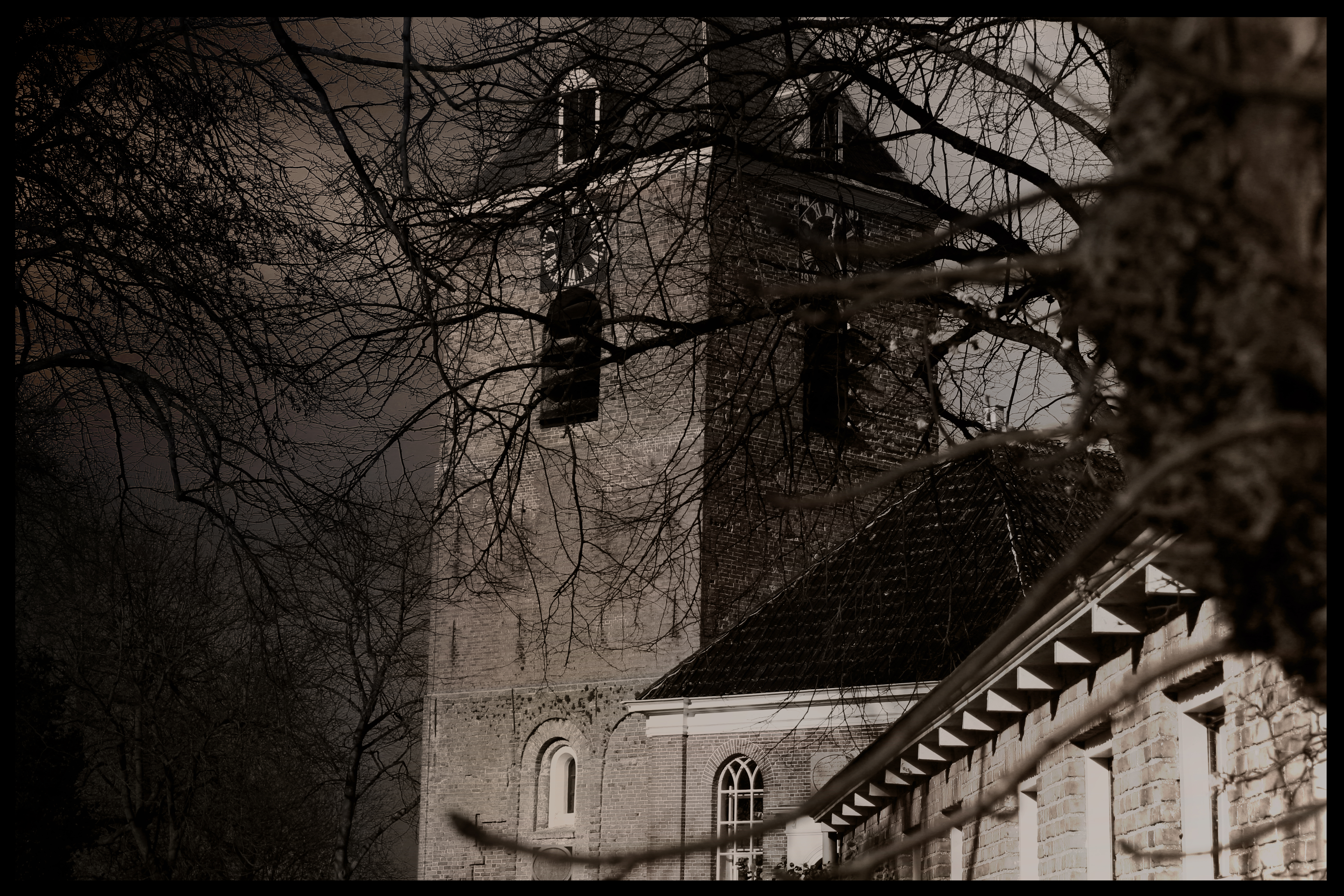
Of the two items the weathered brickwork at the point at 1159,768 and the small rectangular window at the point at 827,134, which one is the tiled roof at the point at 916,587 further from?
the small rectangular window at the point at 827,134

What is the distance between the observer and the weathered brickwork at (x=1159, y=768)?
18.4 feet

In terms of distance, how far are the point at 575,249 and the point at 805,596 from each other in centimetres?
660

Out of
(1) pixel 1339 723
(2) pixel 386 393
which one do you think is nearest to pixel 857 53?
(2) pixel 386 393

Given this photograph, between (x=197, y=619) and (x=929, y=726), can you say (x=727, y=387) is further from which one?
(x=197, y=619)

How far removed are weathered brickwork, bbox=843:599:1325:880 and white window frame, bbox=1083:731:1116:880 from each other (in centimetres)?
4

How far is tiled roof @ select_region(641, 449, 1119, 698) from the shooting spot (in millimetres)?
9844

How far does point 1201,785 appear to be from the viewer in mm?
6629

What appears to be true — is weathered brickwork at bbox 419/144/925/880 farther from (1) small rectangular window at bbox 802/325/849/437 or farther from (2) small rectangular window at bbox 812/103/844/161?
(1) small rectangular window at bbox 802/325/849/437

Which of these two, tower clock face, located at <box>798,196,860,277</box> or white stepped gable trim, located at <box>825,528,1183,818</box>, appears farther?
white stepped gable trim, located at <box>825,528,1183,818</box>

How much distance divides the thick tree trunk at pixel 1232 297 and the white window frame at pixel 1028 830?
759 cm

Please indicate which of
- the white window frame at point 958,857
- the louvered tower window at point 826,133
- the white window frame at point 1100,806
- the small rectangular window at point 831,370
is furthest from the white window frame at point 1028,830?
the louvered tower window at point 826,133

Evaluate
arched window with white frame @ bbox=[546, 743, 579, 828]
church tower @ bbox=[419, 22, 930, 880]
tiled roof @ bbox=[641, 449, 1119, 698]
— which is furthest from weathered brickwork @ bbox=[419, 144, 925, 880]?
tiled roof @ bbox=[641, 449, 1119, 698]

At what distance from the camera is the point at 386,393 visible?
8883 millimetres
